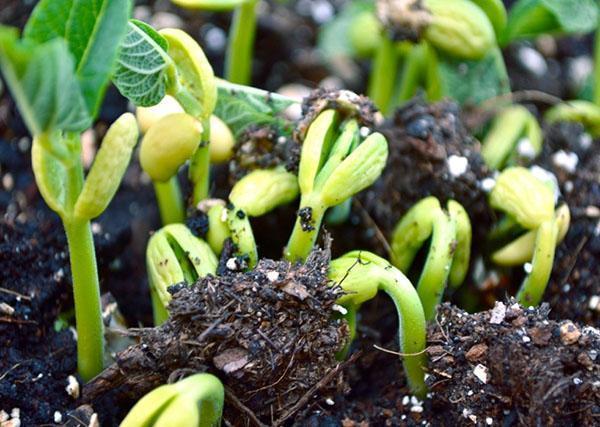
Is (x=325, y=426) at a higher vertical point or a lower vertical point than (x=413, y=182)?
lower

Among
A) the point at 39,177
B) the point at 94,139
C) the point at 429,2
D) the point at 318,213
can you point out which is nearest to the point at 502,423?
the point at 318,213

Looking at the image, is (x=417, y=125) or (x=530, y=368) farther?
(x=417, y=125)

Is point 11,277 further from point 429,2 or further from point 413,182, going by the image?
point 429,2

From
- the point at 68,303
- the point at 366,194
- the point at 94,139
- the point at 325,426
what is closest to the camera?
the point at 325,426

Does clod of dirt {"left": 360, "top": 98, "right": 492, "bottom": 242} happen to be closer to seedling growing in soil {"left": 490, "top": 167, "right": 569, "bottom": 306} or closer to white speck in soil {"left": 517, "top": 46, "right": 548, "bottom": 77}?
seedling growing in soil {"left": 490, "top": 167, "right": 569, "bottom": 306}

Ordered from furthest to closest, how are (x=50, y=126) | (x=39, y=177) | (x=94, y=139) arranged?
(x=94, y=139)
(x=39, y=177)
(x=50, y=126)

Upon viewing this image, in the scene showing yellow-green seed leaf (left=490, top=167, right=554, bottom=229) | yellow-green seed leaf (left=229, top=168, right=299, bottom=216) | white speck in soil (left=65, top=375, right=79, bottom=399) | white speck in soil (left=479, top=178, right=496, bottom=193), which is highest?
yellow-green seed leaf (left=229, top=168, right=299, bottom=216)

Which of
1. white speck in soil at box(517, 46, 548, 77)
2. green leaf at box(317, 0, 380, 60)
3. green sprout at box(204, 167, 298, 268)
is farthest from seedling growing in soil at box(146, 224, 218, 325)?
white speck in soil at box(517, 46, 548, 77)
